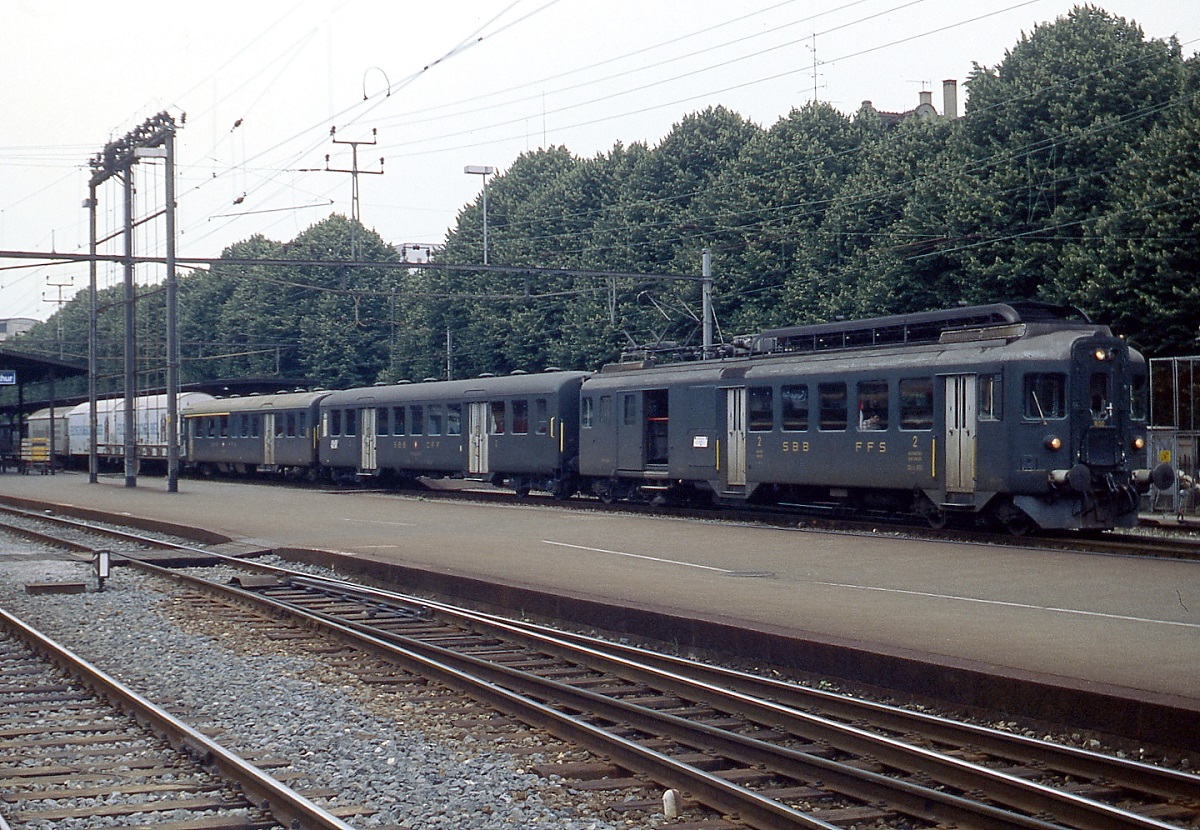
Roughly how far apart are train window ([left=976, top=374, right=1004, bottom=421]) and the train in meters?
0.02

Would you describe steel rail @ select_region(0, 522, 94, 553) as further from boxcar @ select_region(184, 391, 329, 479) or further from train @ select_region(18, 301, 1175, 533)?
boxcar @ select_region(184, 391, 329, 479)

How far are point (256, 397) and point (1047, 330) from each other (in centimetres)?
3483

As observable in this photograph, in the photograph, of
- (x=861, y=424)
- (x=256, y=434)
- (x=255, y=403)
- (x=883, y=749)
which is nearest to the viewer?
(x=883, y=749)

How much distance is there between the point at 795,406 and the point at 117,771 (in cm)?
1696

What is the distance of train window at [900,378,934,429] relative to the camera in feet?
67.0

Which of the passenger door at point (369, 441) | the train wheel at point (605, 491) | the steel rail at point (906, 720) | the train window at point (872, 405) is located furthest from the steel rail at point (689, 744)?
the passenger door at point (369, 441)

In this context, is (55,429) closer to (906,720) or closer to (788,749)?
(906,720)

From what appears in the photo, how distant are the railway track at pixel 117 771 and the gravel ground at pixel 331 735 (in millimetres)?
297

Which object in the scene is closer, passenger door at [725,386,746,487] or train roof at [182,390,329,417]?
passenger door at [725,386,746,487]

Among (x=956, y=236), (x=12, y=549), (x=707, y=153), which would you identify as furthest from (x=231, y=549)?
(x=707, y=153)

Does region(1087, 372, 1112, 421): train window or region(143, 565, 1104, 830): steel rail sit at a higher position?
region(1087, 372, 1112, 421): train window

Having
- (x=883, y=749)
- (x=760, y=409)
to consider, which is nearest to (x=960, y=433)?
(x=760, y=409)

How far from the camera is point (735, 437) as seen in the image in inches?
981

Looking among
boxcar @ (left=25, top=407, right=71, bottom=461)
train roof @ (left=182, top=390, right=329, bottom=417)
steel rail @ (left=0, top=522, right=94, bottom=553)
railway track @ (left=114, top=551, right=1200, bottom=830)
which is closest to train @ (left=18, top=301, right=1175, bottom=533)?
railway track @ (left=114, top=551, right=1200, bottom=830)
